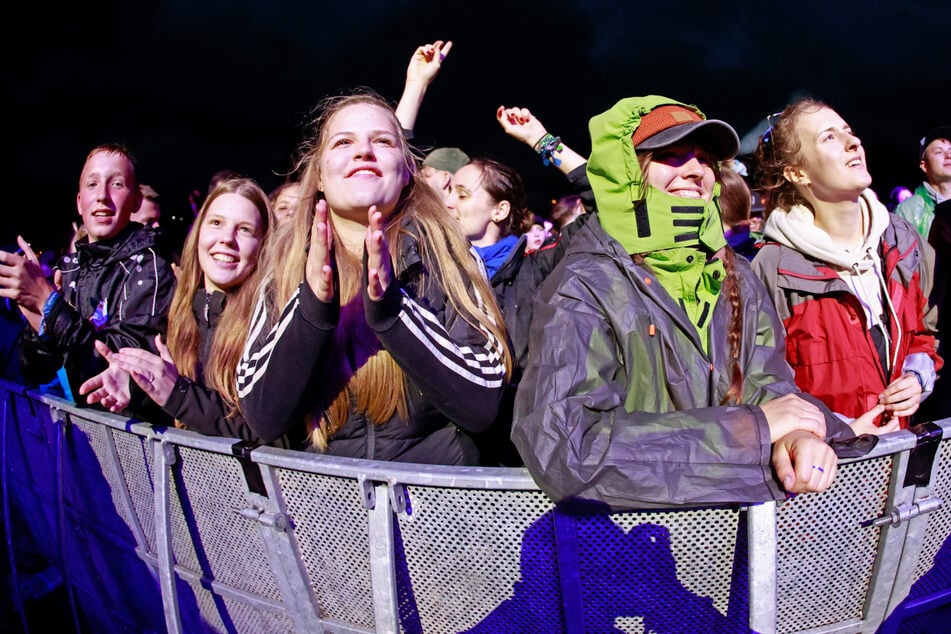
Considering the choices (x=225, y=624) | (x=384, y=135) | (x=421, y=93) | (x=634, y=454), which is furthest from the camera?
(x=421, y=93)

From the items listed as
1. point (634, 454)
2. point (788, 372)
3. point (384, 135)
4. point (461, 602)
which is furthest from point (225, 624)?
point (788, 372)

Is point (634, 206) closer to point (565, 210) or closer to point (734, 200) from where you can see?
point (734, 200)

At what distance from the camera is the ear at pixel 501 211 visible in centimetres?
331

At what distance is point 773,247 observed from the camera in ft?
7.64

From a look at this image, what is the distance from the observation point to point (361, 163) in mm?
1790

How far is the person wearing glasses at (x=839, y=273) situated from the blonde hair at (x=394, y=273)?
1112 millimetres

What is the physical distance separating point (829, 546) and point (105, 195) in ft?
11.2

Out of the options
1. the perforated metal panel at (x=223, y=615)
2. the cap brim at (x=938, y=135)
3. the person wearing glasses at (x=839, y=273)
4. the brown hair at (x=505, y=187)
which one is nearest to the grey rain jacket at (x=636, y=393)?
the person wearing glasses at (x=839, y=273)

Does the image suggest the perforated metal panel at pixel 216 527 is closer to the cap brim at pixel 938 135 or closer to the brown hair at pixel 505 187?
the brown hair at pixel 505 187

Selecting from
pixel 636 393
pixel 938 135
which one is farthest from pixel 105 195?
pixel 938 135

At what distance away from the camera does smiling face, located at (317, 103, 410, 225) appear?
178cm

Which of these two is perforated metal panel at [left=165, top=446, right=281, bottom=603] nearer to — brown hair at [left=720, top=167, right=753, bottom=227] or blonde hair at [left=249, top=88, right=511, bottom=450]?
blonde hair at [left=249, top=88, right=511, bottom=450]

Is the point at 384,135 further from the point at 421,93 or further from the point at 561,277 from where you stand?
the point at 421,93

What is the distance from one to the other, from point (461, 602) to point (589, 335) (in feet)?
2.52
